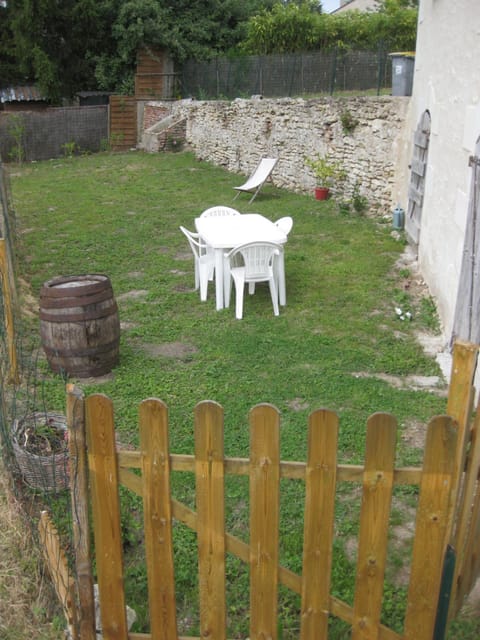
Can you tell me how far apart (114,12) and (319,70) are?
950 cm

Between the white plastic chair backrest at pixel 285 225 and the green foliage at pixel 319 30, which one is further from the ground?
the green foliage at pixel 319 30

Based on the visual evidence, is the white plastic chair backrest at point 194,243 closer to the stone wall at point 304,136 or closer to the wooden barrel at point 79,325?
the wooden barrel at point 79,325

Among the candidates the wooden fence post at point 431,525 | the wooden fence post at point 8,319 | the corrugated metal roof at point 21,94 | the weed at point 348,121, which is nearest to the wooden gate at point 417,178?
the weed at point 348,121

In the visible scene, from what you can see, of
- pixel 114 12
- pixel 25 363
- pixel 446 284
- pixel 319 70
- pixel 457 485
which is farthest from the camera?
pixel 114 12

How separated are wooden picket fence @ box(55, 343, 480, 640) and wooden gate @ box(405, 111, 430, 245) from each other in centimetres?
677

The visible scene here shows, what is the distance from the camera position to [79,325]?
16.6 ft

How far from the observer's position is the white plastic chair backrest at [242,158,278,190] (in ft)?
41.7

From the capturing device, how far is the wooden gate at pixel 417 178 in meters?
8.28

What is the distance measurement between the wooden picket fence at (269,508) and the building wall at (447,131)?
4.04m

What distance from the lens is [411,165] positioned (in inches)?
355

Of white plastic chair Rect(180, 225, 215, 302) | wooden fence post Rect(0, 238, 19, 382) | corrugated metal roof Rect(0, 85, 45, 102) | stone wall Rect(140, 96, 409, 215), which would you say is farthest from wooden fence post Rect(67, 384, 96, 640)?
corrugated metal roof Rect(0, 85, 45, 102)

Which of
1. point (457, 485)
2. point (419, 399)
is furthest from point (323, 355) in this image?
point (457, 485)

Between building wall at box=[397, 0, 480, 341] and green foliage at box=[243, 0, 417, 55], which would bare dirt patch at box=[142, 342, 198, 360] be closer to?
building wall at box=[397, 0, 480, 341]

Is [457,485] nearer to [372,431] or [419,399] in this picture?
[372,431]
